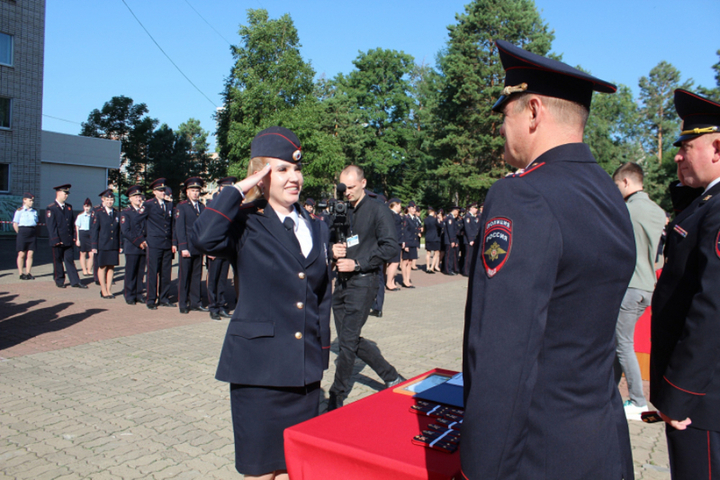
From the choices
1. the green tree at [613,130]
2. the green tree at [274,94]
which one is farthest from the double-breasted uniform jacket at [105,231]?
the green tree at [613,130]

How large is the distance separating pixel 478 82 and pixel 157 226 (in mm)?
35007

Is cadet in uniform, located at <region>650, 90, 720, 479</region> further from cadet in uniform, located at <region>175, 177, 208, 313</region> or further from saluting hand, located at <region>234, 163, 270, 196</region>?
cadet in uniform, located at <region>175, 177, 208, 313</region>

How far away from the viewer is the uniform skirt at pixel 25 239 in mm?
13422

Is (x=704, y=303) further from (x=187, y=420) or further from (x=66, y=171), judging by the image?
(x=66, y=171)

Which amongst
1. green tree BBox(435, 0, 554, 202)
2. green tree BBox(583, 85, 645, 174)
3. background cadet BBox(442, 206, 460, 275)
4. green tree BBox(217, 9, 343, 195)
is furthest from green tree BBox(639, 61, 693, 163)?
background cadet BBox(442, 206, 460, 275)

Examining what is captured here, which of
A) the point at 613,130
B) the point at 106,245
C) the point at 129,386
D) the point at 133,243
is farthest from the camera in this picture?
the point at 613,130

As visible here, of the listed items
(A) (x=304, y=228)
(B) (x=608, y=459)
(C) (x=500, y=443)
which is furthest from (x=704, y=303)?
(A) (x=304, y=228)

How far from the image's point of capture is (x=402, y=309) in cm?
1097

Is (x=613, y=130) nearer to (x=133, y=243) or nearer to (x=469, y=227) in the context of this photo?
(x=469, y=227)

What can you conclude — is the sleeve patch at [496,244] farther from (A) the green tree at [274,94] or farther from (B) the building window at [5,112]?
(A) the green tree at [274,94]

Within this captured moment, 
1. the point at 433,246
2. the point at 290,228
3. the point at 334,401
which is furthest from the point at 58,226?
the point at 290,228

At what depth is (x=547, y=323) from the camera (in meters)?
1.41

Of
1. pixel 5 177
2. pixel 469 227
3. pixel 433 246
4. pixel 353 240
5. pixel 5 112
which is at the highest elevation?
pixel 5 112

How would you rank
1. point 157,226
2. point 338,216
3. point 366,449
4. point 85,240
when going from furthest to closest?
point 85,240
point 157,226
point 338,216
point 366,449
